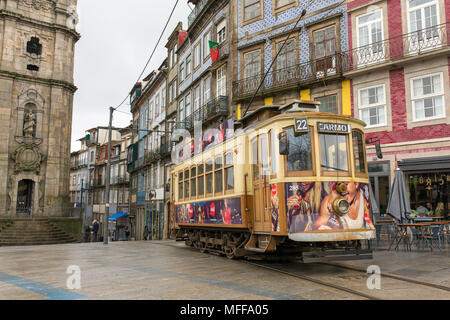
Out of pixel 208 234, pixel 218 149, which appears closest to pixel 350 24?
pixel 218 149

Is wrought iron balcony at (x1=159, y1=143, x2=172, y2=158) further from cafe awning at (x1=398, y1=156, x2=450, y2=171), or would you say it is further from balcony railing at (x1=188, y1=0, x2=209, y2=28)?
cafe awning at (x1=398, y1=156, x2=450, y2=171)

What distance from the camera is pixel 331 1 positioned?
17.6 meters

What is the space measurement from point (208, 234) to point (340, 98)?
8.19 meters

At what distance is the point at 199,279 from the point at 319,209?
269cm

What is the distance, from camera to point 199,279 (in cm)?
779

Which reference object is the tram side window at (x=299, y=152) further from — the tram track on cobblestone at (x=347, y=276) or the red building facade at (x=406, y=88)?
the red building facade at (x=406, y=88)

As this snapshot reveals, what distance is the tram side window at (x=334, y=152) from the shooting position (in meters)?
8.38

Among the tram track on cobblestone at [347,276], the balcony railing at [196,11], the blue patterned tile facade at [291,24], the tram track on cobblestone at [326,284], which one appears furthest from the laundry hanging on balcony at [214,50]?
the tram track on cobblestone at [326,284]

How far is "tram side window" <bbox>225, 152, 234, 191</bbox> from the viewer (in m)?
10.5

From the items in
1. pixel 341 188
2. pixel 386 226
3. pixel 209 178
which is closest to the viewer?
pixel 341 188

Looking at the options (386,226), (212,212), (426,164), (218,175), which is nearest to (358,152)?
(218,175)

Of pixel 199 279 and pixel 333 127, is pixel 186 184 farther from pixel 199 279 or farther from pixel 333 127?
pixel 333 127

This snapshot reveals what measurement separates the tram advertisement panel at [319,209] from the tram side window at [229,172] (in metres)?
2.54
